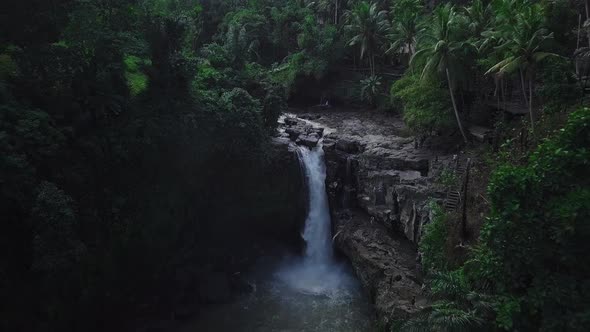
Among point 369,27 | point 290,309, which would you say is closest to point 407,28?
point 369,27

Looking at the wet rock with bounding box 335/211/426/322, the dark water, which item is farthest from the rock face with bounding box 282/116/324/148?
the dark water

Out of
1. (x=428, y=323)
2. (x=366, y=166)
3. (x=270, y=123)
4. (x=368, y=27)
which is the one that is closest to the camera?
(x=428, y=323)

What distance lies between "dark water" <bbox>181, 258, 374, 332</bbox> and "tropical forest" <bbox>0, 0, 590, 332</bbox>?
109 mm

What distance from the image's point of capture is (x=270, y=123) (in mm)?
28250

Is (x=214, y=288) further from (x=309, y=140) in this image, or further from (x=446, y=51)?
(x=446, y=51)

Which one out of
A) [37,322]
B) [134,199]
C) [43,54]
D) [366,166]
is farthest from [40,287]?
[366,166]

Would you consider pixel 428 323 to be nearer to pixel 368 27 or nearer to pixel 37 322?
pixel 37 322

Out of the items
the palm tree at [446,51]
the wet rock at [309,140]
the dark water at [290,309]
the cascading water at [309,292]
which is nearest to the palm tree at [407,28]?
the palm tree at [446,51]

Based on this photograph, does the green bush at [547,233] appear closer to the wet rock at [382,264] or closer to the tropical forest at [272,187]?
the tropical forest at [272,187]

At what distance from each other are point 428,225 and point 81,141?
1633 cm

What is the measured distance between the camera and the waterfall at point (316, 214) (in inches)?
1047

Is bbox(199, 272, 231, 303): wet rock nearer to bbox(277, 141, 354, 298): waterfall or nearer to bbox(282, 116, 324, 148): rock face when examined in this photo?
bbox(277, 141, 354, 298): waterfall

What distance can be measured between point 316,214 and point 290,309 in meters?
7.61

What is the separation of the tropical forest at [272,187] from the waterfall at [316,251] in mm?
121
